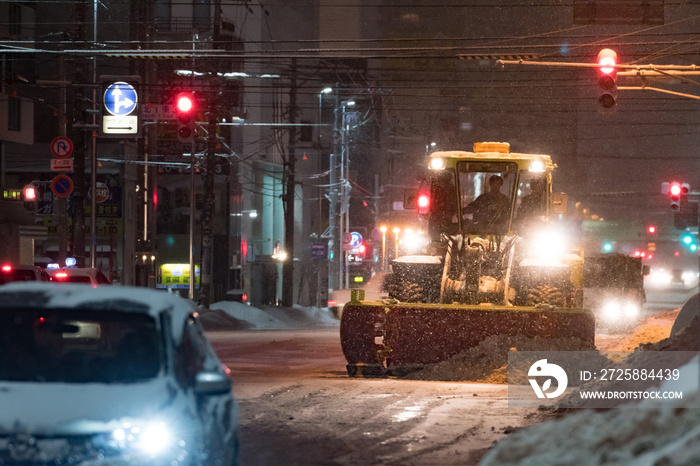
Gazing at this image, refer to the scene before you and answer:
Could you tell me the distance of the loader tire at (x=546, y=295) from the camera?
611 inches

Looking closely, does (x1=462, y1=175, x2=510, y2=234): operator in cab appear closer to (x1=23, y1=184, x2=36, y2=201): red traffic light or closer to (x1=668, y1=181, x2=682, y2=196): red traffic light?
(x1=668, y1=181, x2=682, y2=196): red traffic light

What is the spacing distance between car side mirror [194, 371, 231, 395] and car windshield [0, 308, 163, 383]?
0.28 meters

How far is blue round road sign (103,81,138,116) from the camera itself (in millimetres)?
25469

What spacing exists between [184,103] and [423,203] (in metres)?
11.3

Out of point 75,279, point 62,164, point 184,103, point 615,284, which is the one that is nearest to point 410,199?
point 75,279

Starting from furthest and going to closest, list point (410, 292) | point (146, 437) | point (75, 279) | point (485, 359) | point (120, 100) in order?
point (120, 100)
point (75, 279)
point (410, 292)
point (485, 359)
point (146, 437)

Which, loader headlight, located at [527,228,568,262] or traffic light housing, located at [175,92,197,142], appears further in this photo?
traffic light housing, located at [175,92,197,142]

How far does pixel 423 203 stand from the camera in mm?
16156

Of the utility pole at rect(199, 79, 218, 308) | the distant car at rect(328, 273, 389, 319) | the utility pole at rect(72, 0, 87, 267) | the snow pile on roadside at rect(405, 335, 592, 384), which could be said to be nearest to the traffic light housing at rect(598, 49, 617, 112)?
the snow pile on roadside at rect(405, 335, 592, 384)

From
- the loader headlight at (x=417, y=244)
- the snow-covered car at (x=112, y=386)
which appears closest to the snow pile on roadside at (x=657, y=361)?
the snow-covered car at (x=112, y=386)

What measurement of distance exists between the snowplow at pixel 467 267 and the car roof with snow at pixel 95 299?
870 cm

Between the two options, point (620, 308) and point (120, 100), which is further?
point (620, 308)

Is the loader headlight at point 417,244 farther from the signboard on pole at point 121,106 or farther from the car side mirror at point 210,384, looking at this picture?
the car side mirror at point 210,384

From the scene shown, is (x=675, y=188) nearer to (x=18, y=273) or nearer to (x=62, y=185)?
(x=62, y=185)
